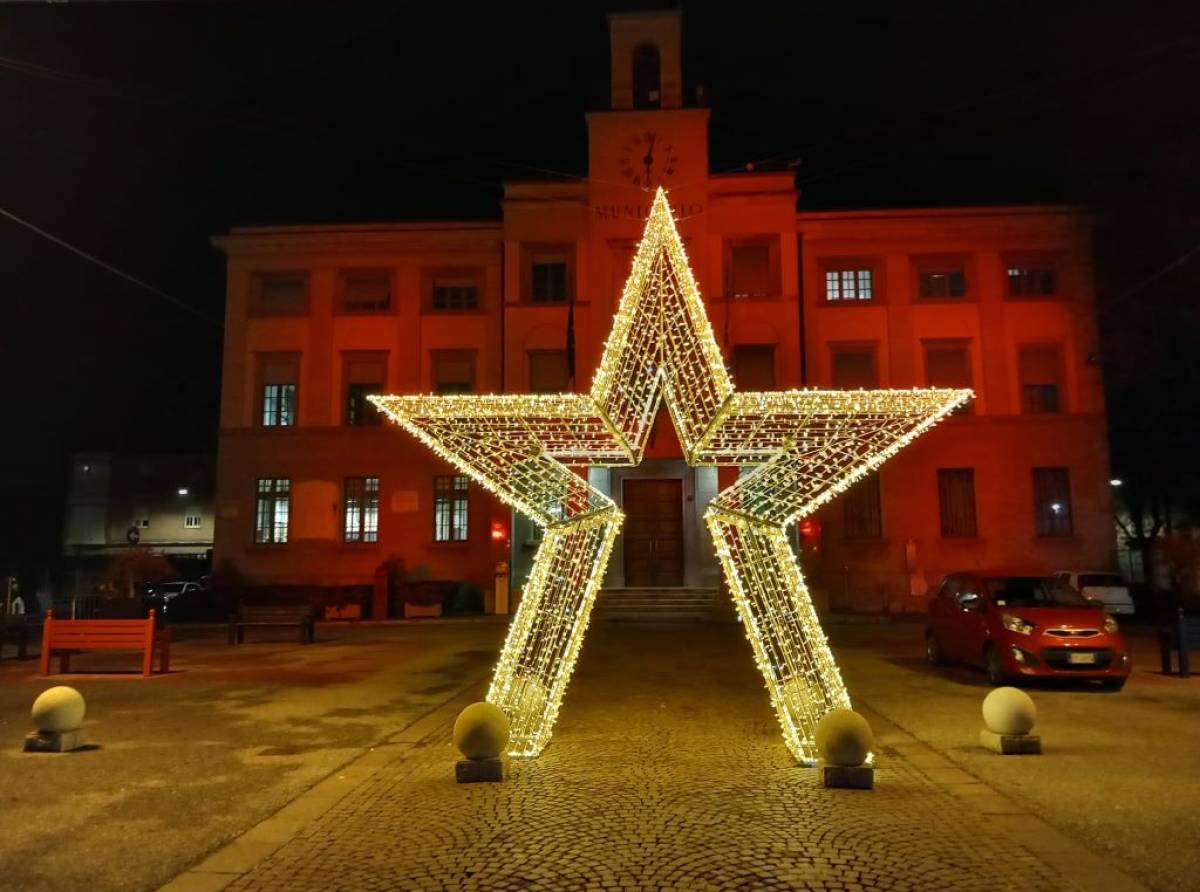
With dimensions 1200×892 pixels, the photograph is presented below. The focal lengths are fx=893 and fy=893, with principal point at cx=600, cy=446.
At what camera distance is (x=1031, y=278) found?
29.2 metres

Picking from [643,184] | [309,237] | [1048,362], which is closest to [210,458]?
[309,237]

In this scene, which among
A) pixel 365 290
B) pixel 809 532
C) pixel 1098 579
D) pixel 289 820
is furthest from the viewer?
pixel 365 290

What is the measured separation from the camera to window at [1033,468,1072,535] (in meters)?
28.0

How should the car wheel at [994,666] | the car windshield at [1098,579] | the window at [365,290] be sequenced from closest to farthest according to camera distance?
the car wheel at [994,666] → the car windshield at [1098,579] → the window at [365,290]

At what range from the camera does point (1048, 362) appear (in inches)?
1138

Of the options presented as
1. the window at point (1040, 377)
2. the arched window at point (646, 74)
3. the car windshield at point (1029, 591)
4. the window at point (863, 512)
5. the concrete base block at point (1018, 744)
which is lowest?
the concrete base block at point (1018, 744)

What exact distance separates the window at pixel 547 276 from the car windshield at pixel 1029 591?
61.2 feet

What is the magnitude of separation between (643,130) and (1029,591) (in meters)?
19.8

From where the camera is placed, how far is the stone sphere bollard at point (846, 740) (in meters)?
6.89

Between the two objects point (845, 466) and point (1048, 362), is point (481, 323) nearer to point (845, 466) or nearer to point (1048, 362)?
point (1048, 362)

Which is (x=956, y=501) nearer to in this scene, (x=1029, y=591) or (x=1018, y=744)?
(x=1029, y=591)

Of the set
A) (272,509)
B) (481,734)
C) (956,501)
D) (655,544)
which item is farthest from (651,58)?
(481,734)

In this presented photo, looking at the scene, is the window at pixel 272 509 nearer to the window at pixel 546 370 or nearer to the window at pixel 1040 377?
the window at pixel 546 370

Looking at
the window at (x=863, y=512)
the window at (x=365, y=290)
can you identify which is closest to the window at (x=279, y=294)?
the window at (x=365, y=290)
